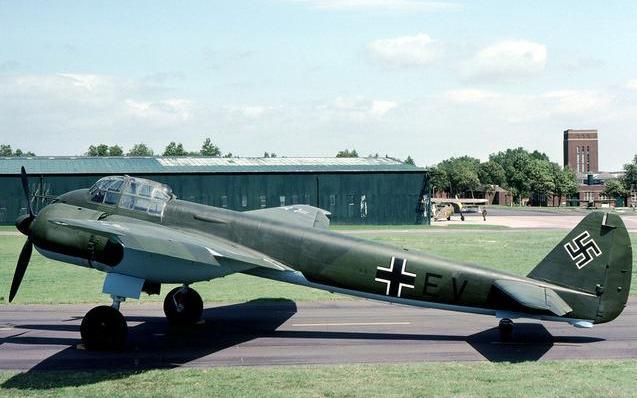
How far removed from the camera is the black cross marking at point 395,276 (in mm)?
15367

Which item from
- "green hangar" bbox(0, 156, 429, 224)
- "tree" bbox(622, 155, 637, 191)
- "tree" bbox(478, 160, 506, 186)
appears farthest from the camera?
"tree" bbox(478, 160, 506, 186)

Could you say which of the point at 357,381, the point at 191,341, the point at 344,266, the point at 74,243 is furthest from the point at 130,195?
the point at 357,381

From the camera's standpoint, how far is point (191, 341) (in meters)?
15.8

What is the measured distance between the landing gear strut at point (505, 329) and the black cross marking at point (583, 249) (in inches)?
81.0

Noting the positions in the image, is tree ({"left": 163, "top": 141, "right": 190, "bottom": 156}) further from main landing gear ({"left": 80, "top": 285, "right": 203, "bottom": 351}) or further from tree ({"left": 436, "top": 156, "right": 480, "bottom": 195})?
main landing gear ({"left": 80, "top": 285, "right": 203, "bottom": 351})

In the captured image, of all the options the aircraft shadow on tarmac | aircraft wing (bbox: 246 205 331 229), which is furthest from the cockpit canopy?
aircraft wing (bbox: 246 205 331 229)

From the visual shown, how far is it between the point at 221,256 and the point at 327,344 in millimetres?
3373

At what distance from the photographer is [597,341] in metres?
15.7

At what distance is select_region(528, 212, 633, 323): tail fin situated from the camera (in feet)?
47.6

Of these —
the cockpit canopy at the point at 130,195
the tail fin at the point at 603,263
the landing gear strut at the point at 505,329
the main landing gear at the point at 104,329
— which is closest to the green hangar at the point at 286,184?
the cockpit canopy at the point at 130,195

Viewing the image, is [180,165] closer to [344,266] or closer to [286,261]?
[286,261]

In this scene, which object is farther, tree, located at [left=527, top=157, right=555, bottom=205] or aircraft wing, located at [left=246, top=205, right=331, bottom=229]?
tree, located at [left=527, top=157, right=555, bottom=205]

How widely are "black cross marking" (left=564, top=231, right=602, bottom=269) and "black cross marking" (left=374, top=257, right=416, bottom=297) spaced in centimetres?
370

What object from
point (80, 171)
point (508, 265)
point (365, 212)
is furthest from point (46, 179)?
point (508, 265)
